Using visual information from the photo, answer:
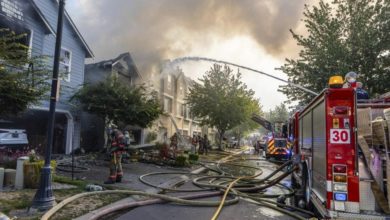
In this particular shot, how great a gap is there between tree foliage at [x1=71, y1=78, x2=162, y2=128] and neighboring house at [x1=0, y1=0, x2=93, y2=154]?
2.28 ft

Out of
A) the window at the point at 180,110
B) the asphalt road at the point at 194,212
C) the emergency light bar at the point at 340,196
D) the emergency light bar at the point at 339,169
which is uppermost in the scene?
the window at the point at 180,110

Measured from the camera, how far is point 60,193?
6.21 meters

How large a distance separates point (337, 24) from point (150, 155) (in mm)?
9934

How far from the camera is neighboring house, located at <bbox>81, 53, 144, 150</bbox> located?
50.3 feet

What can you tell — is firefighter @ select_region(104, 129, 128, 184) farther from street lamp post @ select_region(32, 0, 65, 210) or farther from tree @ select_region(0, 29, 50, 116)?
street lamp post @ select_region(32, 0, 65, 210)

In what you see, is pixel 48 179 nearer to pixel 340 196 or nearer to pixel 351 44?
pixel 340 196

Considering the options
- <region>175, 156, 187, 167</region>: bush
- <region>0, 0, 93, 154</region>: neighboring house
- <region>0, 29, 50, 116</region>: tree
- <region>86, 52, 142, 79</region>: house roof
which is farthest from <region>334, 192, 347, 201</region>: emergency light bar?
<region>86, 52, 142, 79</region>: house roof

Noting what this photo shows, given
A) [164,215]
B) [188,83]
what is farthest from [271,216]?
[188,83]

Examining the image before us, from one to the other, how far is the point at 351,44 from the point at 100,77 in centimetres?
1175

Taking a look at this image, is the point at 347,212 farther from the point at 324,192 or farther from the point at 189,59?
the point at 189,59

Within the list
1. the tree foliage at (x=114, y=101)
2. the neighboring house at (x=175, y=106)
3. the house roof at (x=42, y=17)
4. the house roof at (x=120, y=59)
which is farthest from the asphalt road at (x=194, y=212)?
the neighboring house at (x=175, y=106)

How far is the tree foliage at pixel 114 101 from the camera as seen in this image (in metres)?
13.2

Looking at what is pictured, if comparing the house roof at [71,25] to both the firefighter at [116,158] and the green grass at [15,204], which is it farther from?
the green grass at [15,204]

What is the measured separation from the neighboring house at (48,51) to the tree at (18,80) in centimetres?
311
